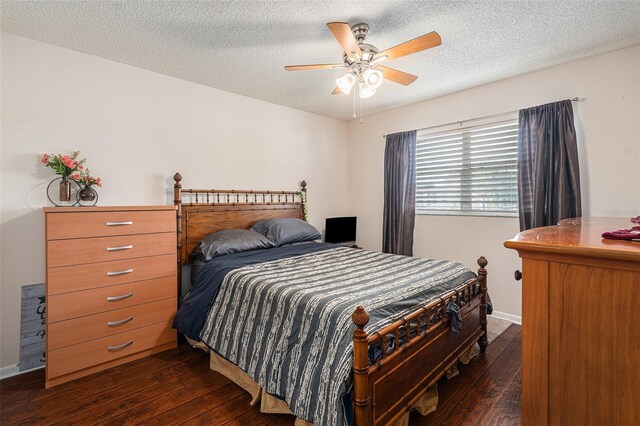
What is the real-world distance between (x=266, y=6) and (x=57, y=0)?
1.33m

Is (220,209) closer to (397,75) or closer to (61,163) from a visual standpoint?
(61,163)

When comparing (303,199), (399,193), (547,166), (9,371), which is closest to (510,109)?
(547,166)

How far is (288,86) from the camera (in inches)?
135

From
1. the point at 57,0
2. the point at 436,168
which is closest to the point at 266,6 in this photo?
the point at 57,0

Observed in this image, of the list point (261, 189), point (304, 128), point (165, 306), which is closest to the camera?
point (165, 306)

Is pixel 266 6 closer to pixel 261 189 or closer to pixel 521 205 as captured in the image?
pixel 261 189

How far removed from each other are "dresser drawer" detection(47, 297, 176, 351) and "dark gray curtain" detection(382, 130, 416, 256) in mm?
2797

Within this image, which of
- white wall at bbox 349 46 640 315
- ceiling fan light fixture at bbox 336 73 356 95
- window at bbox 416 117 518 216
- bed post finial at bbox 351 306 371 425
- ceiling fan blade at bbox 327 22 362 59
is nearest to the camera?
bed post finial at bbox 351 306 371 425

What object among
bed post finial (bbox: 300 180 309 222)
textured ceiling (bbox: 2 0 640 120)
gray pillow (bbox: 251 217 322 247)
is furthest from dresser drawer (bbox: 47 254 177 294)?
bed post finial (bbox: 300 180 309 222)

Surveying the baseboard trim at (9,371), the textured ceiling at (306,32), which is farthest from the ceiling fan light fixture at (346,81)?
the baseboard trim at (9,371)

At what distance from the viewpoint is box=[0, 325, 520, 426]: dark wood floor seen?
1.85 metres

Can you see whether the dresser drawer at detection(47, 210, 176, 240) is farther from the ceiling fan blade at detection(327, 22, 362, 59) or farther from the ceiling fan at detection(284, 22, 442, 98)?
the ceiling fan blade at detection(327, 22, 362, 59)

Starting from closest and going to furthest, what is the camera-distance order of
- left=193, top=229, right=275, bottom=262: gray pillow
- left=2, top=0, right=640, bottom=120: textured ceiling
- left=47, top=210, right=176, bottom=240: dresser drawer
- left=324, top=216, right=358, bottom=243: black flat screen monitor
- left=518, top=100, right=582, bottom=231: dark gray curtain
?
1. left=2, top=0, right=640, bottom=120: textured ceiling
2. left=47, top=210, right=176, bottom=240: dresser drawer
3. left=518, top=100, right=582, bottom=231: dark gray curtain
4. left=193, top=229, right=275, bottom=262: gray pillow
5. left=324, top=216, right=358, bottom=243: black flat screen monitor

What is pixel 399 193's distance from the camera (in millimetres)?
4156
